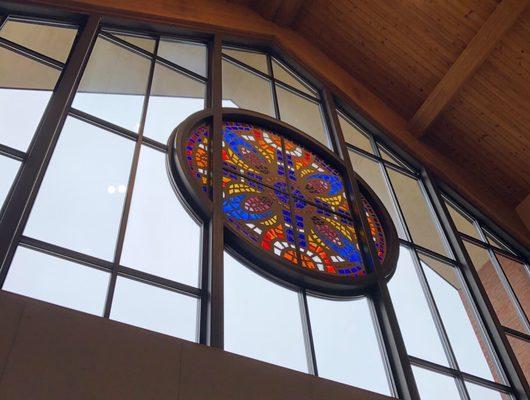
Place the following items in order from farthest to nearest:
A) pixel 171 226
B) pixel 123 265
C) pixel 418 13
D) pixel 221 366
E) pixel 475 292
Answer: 1. pixel 418 13
2. pixel 475 292
3. pixel 171 226
4. pixel 123 265
5. pixel 221 366

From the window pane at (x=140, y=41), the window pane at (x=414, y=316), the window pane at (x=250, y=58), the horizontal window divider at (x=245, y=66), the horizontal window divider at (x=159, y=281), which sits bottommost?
the horizontal window divider at (x=159, y=281)

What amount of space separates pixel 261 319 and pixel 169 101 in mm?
2528

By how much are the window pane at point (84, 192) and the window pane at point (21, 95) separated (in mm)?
235

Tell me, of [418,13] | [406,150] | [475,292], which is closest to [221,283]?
[475,292]

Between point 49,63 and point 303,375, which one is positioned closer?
point 303,375

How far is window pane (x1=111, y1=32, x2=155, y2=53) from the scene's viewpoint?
6.24 meters

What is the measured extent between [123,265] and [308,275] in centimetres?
152

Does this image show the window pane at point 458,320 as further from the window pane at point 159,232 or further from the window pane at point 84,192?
the window pane at point 84,192

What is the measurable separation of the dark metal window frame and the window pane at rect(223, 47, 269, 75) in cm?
13

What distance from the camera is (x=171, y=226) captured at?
441 cm

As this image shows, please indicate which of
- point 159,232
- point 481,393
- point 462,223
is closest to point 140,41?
point 159,232

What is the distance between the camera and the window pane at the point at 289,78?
25.2 feet

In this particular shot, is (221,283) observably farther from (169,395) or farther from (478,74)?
(478,74)

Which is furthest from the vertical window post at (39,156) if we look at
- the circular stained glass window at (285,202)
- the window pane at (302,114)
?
the window pane at (302,114)
